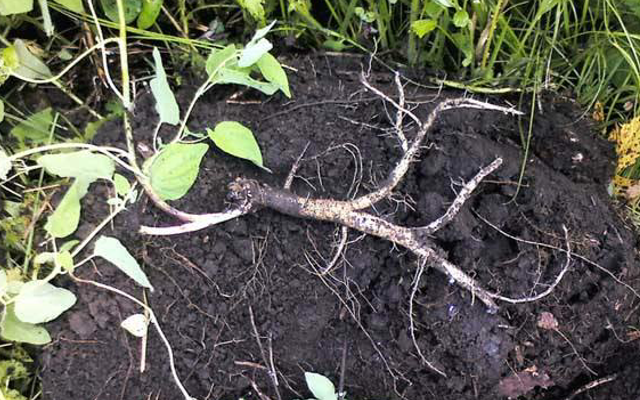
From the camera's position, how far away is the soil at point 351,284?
123 centimetres

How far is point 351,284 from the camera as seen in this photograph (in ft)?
4.13

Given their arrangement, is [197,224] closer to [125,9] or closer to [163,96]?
[163,96]

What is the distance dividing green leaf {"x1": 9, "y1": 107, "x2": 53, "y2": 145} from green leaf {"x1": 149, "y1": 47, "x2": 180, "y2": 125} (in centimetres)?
37

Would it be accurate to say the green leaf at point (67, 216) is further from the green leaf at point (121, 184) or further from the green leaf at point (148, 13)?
the green leaf at point (148, 13)

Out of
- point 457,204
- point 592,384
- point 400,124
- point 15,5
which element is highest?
point 15,5

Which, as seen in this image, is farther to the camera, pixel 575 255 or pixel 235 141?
pixel 575 255

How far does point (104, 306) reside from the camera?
1.22m

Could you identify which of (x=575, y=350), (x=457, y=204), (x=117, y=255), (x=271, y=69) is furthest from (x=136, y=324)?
(x=575, y=350)

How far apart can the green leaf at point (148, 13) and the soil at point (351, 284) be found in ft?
0.59

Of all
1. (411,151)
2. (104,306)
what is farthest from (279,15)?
(104,306)

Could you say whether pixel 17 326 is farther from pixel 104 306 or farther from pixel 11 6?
pixel 11 6

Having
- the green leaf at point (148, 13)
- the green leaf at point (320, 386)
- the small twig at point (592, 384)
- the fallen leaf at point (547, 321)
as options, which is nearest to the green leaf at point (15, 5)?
the green leaf at point (148, 13)

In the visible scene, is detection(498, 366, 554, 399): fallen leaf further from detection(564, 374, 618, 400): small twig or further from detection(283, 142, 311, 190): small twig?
detection(283, 142, 311, 190): small twig

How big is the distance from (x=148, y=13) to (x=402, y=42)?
528mm
